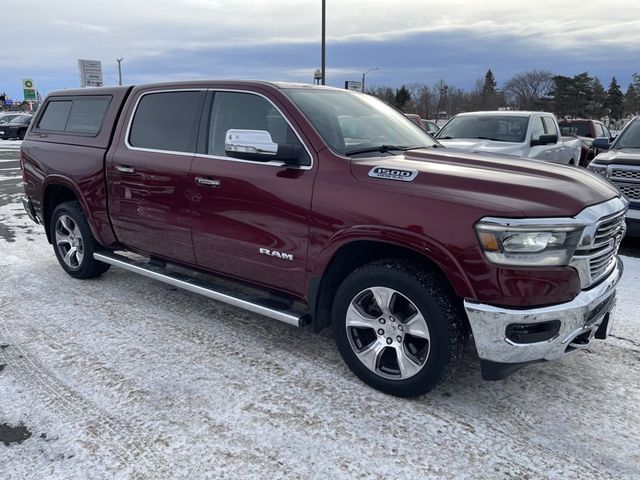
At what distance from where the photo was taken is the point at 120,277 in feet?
18.2

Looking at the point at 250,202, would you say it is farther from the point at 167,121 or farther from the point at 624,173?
the point at 624,173

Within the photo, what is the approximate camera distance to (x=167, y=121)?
4.32 meters

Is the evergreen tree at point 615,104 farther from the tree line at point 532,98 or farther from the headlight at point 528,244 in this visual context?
the headlight at point 528,244

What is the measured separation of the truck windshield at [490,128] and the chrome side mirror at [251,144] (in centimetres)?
685

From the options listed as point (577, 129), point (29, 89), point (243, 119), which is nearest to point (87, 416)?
point (243, 119)

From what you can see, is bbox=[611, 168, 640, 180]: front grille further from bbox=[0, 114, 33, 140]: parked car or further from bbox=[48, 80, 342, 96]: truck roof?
bbox=[0, 114, 33, 140]: parked car

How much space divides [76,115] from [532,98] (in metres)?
75.7

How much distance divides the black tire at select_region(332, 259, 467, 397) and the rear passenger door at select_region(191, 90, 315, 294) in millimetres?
442

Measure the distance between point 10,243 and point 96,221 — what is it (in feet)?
9.18

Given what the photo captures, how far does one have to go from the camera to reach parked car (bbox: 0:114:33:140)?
97.2 ft

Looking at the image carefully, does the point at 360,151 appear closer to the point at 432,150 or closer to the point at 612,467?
the point at 432,150

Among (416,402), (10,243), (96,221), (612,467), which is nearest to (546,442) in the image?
(612,467)

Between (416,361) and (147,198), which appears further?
(147,198)

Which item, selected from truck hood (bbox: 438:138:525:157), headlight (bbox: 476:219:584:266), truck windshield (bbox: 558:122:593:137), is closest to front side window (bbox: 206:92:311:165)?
headlight (bbox: 476:219:584:266)
